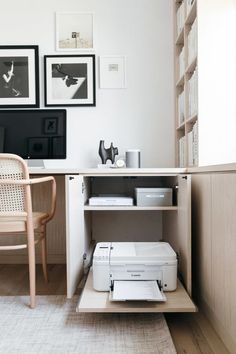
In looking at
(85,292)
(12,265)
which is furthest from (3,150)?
(85,292)

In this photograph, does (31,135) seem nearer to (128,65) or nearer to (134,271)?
(128,65)

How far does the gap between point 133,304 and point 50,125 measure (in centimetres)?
139

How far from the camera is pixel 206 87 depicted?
1879 mm

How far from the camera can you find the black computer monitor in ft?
7.54

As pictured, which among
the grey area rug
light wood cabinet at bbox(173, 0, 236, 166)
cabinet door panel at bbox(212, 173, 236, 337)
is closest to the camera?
cabinet door panel at bbox(212, 173, 236, 337)

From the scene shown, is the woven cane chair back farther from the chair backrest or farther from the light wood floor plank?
the light wood floor plank

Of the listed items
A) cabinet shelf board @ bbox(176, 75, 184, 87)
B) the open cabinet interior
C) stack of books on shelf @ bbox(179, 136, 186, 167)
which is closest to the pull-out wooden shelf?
the open cabinet interior

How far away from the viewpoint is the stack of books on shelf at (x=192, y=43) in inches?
75.7

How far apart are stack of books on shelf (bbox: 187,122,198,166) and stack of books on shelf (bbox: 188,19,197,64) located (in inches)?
16.9

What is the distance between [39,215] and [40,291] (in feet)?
1.49

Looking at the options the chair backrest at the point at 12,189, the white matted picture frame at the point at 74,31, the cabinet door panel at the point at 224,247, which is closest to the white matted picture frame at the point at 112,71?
the white matted picture frame at the point at 74,31

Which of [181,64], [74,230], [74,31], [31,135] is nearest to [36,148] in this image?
[31,135]

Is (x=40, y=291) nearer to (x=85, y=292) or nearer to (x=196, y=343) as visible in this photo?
(x=85, y=292)

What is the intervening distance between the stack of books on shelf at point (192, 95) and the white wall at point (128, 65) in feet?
1.52
